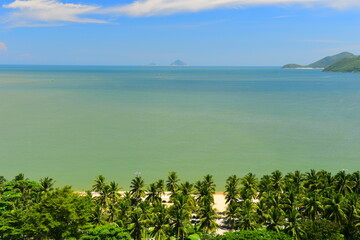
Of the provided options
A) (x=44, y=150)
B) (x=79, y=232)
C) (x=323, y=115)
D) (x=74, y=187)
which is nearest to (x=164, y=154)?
(x=74, y=187)

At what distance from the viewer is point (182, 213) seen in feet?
156

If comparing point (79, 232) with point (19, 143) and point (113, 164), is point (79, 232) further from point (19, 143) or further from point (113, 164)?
point (19, 143)

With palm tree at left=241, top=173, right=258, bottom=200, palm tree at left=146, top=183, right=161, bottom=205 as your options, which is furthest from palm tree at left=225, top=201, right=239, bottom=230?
Answer: palm tree at left=146, top=183, right=161, bottom=205

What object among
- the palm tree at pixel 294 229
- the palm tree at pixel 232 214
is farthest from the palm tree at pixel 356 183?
the palm tree at pixel 232 214

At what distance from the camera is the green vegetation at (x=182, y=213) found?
4384 centimetres

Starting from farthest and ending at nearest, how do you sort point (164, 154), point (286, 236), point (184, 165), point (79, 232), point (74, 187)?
point (164, 154), point (184, 165), point (74, 187), point (79, 232), point (286, 236)

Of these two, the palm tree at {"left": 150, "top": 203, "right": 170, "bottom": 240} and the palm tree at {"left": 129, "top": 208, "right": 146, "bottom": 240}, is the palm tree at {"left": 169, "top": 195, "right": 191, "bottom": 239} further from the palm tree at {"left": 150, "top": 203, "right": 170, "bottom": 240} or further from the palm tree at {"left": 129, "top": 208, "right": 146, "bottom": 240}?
the palm tree at {"left": 129, "top": 208, "right": 146, "bottom": 240}

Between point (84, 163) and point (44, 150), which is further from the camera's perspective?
point (44, 150)

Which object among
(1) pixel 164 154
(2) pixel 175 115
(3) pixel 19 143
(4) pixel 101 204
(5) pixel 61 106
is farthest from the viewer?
(5) pixel 61 106

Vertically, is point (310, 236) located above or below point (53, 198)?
below

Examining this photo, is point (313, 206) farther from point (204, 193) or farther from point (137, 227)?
point (137, 227)

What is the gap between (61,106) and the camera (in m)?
178

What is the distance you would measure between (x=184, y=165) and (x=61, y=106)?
111359 millimetres

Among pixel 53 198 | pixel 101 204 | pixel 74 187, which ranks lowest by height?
pixel 74 187
